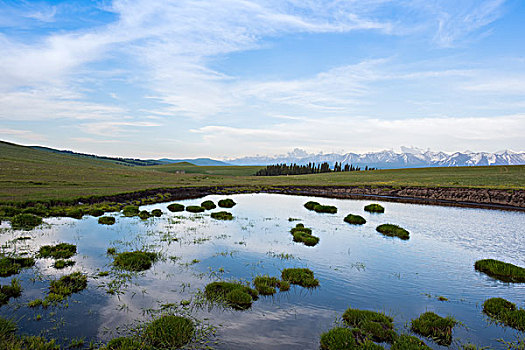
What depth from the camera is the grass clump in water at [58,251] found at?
18.4 meters

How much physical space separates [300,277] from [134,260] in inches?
409

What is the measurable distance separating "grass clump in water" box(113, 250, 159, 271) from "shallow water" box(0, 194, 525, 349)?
58cm

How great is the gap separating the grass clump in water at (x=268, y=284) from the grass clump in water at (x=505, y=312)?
9309mm

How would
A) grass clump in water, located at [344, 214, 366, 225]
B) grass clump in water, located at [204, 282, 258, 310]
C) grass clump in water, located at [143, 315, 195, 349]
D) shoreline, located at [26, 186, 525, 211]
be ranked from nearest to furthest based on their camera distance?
grass clump in water, located at [143, 315, 195, 349] → grass clump in water, located at [204, 282, 258, 310] → grass clump in water, located at [344, 214, 366, 225] → shoreline, located at [26, 186, 525, 211]

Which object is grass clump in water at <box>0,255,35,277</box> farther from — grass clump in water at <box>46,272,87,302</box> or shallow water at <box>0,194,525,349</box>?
grass clump in water at <box>46,272,87,302</box>

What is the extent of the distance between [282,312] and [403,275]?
9.32 metres

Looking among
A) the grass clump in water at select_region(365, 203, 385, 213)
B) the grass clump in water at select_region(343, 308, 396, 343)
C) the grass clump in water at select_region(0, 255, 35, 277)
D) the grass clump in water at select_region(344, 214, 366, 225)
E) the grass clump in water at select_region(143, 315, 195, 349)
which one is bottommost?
the grass clump in water at select_region(0, 255, 35, 277)

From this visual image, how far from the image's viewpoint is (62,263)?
16.9 metres

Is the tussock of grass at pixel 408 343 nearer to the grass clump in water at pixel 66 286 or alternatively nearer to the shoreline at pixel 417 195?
the grass clump in water at pixel 66 286

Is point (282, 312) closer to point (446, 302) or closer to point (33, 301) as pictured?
point (446, 302)

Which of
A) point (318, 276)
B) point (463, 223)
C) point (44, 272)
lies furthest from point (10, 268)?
point (463, 223)

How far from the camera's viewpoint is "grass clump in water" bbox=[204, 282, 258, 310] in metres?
13.1

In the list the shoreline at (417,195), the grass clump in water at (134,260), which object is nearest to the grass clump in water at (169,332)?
the grass clump in water at (134,260)

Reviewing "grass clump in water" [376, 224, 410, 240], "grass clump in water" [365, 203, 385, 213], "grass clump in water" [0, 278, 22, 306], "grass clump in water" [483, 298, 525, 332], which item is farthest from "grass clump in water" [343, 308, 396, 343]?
"grass clump in water" [365, 203, 385, 213]
